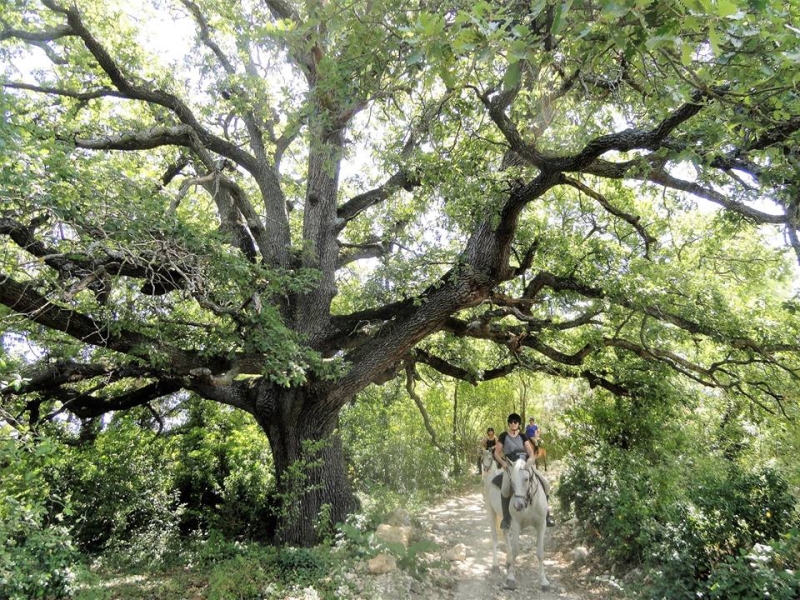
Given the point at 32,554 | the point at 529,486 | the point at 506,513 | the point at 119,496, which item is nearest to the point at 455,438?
the point at 506,513

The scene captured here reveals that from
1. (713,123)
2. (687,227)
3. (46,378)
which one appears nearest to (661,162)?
(713,123)

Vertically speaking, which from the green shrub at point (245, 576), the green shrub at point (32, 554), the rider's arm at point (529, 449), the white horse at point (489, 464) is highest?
the rider's arm at point (529, 449)

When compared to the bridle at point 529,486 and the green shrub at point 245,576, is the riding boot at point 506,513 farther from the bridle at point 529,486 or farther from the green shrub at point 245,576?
the green shrub at point 245,576

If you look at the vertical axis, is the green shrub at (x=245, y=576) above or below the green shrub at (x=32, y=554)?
below

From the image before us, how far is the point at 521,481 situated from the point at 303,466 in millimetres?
3159

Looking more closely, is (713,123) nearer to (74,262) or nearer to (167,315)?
(74,262)

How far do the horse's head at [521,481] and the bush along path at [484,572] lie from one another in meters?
1.16

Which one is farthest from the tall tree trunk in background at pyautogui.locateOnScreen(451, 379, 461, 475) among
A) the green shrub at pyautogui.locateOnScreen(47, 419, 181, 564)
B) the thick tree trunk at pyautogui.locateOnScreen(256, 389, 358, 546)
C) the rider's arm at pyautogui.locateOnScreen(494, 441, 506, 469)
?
the green shrub at pyautogui.locateOnScreen(47, 419, 181, 564)

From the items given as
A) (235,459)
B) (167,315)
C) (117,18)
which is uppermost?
(117,18)

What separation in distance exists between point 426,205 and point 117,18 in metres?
6.33

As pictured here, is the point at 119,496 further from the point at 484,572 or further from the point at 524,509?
the point at 524,509

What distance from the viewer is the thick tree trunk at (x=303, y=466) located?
7016 mm

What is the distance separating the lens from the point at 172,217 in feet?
16.2

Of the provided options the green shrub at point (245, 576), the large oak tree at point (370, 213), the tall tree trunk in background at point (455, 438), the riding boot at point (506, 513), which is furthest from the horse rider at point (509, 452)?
the tall tree trunk in background at point (455, 438)
